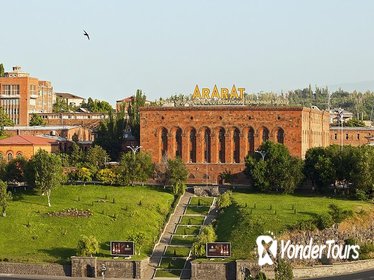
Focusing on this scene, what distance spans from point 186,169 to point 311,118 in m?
26.1

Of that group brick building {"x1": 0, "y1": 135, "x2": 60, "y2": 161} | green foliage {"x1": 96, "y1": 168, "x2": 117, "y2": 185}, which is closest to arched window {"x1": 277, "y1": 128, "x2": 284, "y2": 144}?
green foliage {"x1": 96, "y1": 168, "x2": 117, "y2": 185}

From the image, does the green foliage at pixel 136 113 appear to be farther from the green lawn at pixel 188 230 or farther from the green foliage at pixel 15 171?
the green lawn at pixel 188 230

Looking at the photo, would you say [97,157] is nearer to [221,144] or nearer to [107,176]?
[107,176]

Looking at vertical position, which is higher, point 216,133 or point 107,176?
point 216,133

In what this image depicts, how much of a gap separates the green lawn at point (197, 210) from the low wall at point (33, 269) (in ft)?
80.9

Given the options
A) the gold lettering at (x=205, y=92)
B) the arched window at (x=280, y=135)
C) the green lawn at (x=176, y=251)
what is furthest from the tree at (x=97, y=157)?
the green lawn at (x=176, y=251)

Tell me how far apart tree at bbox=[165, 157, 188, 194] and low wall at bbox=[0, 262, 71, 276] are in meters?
32.1

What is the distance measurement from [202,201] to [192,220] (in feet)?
29.2

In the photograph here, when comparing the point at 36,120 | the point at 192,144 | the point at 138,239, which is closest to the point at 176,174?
the point at 192,144

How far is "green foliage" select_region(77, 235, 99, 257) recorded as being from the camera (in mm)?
94938

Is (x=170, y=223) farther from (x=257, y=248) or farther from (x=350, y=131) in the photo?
(x=350, y=131)

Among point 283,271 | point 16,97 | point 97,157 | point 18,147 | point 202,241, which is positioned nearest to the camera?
point 283,271

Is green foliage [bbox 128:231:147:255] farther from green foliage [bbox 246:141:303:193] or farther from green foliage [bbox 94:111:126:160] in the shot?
green foliage [bbox 94:111:126:160]

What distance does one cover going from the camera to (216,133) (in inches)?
5458
